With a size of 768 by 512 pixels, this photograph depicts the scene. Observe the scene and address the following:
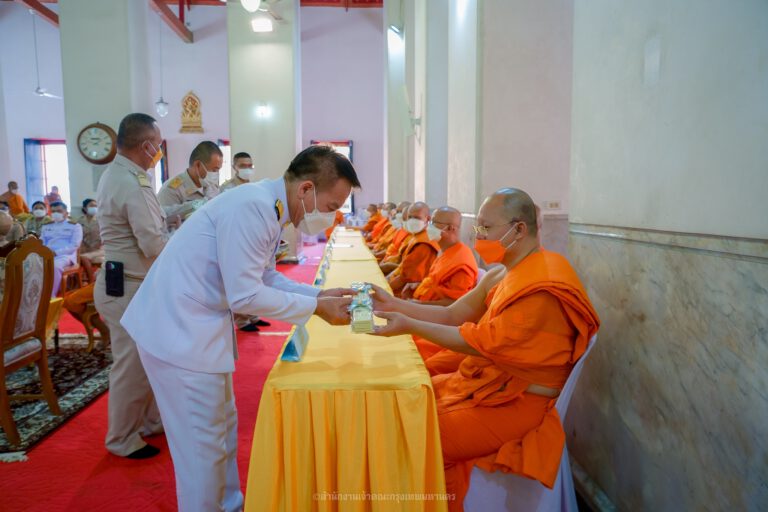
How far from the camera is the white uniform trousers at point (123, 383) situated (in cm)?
252

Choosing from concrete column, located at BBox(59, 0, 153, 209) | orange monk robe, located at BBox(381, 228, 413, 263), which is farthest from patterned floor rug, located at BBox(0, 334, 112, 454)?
concrete column, located at BBox(59, 0, 153, 209)

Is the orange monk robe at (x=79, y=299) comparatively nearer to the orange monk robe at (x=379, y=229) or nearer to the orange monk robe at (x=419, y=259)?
the orange monk robe at (x=419, y=259)

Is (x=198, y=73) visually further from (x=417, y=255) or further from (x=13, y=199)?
(x=417, y=255)

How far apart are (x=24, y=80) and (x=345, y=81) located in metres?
9.48

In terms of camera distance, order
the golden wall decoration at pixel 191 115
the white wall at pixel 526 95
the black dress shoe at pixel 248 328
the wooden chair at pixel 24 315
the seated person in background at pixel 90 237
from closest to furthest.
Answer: the wooden chair at pixel 24 315, the white wall at pixel 526 95, the black dress shoe at pixel 248 328, the seated person in background at pixel 90 237, the golden wall decoration at pixel 191 115

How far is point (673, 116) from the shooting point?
1661 millimetres

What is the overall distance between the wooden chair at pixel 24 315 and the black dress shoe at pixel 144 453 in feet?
2.25

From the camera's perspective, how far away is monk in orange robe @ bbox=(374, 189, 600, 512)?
1701 millimetres

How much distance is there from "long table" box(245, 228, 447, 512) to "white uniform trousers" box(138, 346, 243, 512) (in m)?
0.29

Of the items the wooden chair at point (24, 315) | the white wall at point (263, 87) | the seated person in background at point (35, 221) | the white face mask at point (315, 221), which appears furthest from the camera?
the white wall at point (263, 87)

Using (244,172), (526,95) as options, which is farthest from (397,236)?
(526,95)

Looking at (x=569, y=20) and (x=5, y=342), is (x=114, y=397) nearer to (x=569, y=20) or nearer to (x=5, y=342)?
(x=5, y=342)

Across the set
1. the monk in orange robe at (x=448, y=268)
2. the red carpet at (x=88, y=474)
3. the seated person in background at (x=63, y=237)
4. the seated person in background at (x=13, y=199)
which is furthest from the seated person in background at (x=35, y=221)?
the monk in orange robe at (x=448, y=268)

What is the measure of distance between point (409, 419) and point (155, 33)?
17.0 metres
